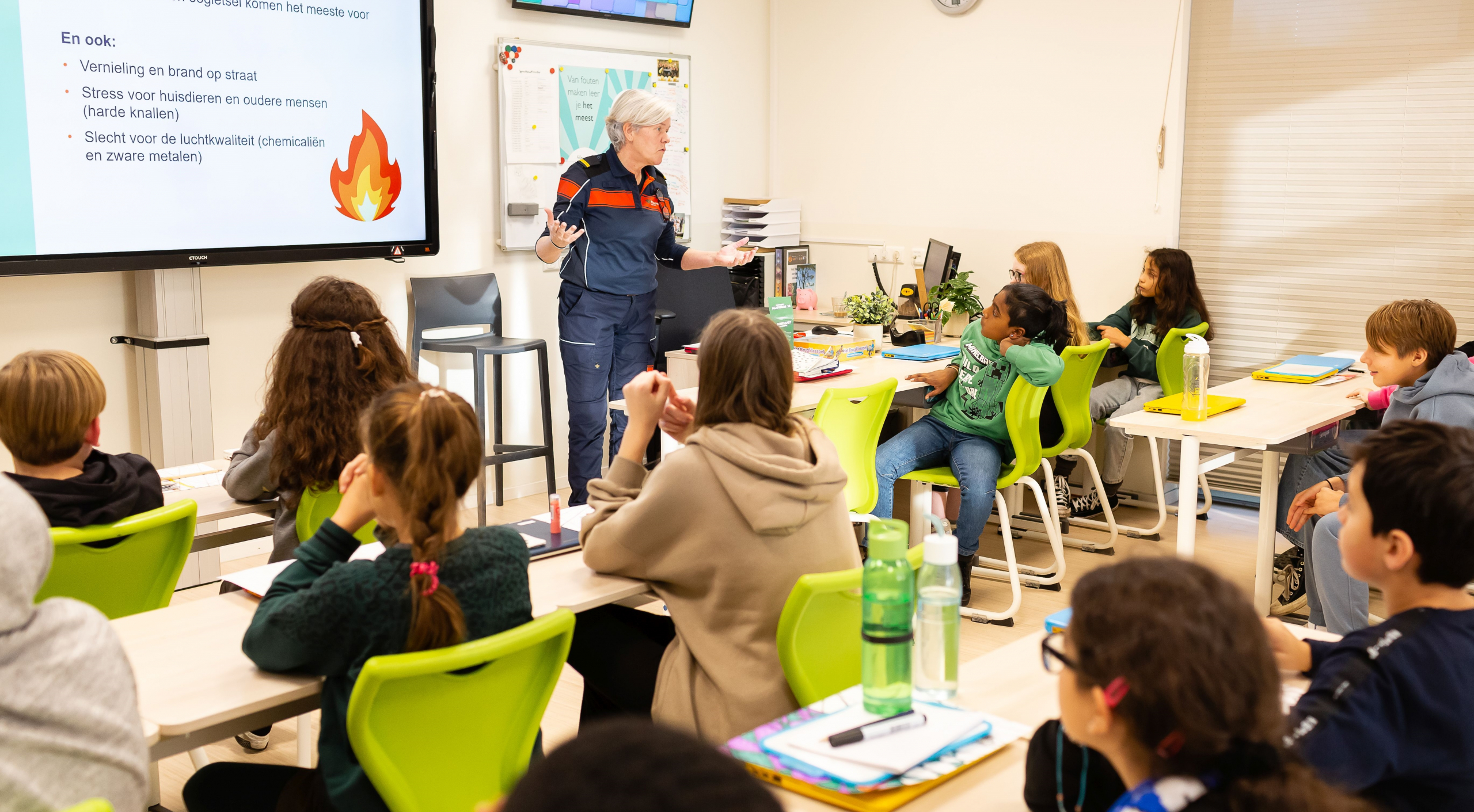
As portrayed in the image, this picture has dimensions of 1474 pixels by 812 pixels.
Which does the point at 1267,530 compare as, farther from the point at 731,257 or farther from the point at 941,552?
the point at 941,552

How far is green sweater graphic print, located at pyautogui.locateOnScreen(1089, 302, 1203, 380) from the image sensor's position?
5.09 metres

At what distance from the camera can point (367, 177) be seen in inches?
185

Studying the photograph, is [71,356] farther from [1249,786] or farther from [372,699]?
[1249,786]

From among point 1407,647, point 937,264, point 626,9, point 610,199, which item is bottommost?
point 1407,647

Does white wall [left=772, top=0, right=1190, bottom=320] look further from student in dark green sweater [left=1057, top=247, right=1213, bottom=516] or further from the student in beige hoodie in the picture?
the student in beige hoodie

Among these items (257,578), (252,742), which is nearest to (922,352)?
(252,742)

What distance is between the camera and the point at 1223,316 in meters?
5.38

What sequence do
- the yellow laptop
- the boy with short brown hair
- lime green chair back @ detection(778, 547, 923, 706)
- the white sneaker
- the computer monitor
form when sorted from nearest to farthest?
lime green chair back @ detection(778, 547, 923, 706)
the white sneaker
the boy with short brown hair
the yellow laptop
the computer monitor

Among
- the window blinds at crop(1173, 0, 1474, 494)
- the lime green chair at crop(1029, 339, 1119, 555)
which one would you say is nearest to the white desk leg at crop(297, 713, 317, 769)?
the lime green chair at crop(1029, 339, 1119, 555)

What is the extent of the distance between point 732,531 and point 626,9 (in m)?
4.31

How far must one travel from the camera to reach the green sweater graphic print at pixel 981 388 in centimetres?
406

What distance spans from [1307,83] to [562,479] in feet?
12.6

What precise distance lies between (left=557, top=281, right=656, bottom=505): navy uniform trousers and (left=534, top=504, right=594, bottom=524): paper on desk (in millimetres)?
2153

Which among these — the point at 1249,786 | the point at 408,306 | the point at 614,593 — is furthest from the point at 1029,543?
the point at 1249,786
